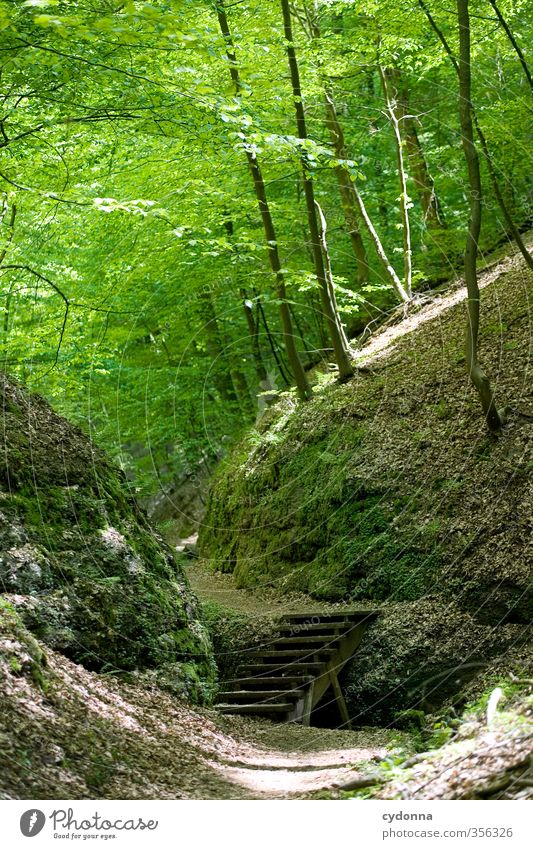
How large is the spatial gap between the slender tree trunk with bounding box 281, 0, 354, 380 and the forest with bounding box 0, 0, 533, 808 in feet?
0.18

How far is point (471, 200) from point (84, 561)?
6.09 metres

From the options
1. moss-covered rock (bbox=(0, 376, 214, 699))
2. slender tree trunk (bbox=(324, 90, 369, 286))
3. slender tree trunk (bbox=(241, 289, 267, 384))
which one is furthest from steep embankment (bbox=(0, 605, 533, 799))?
slender tree trunk (bbox=(324, 90, 369, 286))

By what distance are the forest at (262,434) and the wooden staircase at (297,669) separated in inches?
1.6

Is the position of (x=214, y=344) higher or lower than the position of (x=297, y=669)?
higher

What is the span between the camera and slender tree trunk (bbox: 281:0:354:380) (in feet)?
36.5

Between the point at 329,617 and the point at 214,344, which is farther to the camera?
the point at 214,344

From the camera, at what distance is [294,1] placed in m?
13.2

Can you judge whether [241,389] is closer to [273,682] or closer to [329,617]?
[329,617]

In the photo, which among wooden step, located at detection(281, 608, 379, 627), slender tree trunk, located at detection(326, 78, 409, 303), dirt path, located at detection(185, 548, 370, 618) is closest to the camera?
wooden step, located at detection(281, 608, 379, 627)

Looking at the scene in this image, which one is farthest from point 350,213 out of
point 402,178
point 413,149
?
point 413,149

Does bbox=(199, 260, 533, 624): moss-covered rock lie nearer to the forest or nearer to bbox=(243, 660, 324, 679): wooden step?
the forest

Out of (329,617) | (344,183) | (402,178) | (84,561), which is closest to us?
(84,561)

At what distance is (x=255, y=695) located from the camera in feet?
28.7
